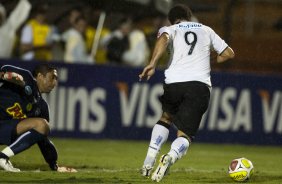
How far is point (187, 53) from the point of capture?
9.20 metres

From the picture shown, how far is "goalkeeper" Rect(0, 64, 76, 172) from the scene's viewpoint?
924 centimetres

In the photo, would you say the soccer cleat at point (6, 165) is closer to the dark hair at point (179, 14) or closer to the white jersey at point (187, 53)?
the white jersey at point (187, 53)

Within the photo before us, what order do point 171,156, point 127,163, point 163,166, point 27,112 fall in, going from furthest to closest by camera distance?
point 127,163
point 27,112
point 171,156
point 163,166

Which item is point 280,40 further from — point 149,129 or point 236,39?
point 149,129

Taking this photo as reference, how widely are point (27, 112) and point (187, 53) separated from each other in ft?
6.51

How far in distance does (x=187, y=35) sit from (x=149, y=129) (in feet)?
20.7

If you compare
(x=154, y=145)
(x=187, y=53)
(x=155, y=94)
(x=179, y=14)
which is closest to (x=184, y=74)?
(x=187, y=53)

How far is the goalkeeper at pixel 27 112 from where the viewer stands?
9242mm

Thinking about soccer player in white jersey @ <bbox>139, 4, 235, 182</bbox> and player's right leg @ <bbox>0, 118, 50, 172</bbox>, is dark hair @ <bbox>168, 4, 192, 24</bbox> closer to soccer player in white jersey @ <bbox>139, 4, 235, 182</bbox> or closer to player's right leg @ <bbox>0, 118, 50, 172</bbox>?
soccer player in white jersey @ <bbox>139, 4, 235, 182</bbox>

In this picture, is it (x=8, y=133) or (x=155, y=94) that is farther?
(x=155, y=94)

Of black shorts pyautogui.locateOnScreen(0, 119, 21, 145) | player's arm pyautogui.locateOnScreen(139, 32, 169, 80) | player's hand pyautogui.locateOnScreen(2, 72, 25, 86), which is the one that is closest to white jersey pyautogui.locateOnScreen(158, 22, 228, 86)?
player's arm pyautogui.locateOnScreen(139, 32, 169, 80)

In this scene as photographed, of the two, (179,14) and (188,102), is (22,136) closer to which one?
(188,102)

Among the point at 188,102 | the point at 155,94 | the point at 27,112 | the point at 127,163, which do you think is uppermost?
the point at 188,102

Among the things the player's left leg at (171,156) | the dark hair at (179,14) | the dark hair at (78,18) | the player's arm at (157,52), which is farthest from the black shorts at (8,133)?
the dark hair at (78,18)
